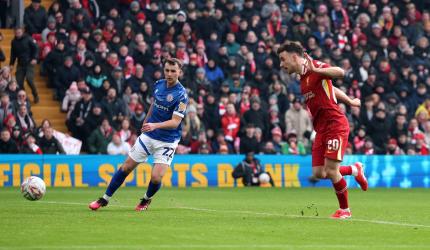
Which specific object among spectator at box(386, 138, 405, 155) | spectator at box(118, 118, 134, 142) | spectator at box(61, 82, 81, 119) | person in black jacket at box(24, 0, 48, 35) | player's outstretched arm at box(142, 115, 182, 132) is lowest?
spectator at box(386, 138, 405, 155)

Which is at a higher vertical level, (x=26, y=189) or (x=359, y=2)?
(x=359, y=2)

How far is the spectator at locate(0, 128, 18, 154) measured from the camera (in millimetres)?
26812

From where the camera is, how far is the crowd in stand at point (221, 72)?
28797mm

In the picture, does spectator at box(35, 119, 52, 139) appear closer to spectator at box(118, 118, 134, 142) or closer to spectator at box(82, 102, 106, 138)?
spectator at box(82, 102, 106, 138)

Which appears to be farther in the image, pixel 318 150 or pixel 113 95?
pixel 113 95

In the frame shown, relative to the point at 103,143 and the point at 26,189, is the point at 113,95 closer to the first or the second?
the point at 103,143

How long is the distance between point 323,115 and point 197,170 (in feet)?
45.3

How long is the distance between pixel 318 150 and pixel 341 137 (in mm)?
401

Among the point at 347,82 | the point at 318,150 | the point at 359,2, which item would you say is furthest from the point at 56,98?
the point at 318,150

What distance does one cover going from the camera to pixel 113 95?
28.5 meters

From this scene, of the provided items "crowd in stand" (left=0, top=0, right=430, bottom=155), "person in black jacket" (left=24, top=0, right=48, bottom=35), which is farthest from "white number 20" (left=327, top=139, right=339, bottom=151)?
"person in black jacket" (left=24, top=0, right=48, bottom=35)

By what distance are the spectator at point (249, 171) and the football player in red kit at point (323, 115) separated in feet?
42.7

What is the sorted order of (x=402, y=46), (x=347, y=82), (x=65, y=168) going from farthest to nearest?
(x=402, y=46) < (x=347, y=82) < (x=65, y=168)

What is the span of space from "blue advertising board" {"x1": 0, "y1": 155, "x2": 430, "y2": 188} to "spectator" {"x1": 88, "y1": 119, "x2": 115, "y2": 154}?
1.70ft
